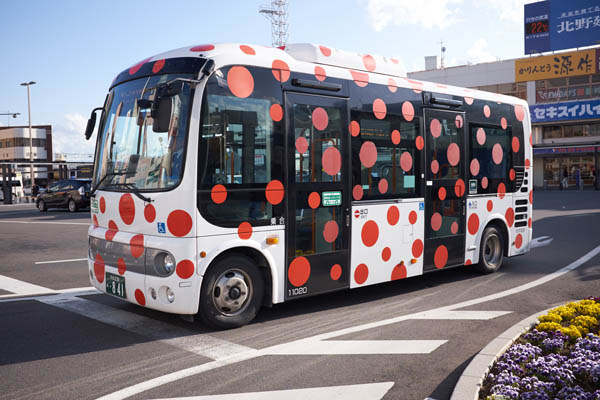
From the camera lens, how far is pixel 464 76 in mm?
52625

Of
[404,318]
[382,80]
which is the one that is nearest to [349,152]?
[382,80]

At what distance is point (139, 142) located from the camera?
6.03 metres

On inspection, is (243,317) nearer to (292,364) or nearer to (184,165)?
(292,364)

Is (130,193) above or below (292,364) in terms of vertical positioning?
above

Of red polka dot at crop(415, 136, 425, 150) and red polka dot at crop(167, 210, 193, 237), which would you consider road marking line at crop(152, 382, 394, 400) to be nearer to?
red polka dot at crop(167, 210, 193, 237)

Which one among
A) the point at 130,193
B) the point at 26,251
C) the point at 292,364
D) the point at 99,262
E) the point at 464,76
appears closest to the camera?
the point at 292,364

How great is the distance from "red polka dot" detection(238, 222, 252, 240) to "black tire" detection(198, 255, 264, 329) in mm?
240

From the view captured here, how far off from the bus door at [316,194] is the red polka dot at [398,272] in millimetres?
905

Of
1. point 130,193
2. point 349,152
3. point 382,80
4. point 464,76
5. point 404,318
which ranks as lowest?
point 404,318

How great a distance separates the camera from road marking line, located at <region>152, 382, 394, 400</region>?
164 inches

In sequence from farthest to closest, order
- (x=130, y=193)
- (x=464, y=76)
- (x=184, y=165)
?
1. (x=464, y=76)
2. (x=130, y=193)
3. (x=184, y=165)

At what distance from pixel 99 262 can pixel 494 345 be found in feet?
14.3

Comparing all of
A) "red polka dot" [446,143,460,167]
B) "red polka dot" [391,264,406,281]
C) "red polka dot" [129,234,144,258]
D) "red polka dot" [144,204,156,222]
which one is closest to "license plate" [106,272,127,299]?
"red polka dot" [129,234,144,258]

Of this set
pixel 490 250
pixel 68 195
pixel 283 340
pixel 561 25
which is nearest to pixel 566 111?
pixel 561 25
